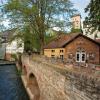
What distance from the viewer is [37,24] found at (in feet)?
118

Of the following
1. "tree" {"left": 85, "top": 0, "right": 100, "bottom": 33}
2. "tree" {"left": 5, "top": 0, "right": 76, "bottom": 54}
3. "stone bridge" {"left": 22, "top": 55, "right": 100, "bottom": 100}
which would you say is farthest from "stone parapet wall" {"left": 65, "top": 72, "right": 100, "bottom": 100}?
"tree" {"left": 5, "top": 0, "right": 76, "bottom": 54}

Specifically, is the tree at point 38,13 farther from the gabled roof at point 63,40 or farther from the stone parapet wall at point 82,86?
the stone parapet wall at point 82,86

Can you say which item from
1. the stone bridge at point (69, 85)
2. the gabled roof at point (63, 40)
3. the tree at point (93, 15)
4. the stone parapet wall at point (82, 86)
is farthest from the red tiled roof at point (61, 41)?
the stone parapet wall at point (82, 86)

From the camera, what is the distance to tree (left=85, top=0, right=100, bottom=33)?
24422 millimetres

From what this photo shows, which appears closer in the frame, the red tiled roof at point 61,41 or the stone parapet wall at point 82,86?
the stone parapet wall at point 82,86

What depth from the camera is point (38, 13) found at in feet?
117

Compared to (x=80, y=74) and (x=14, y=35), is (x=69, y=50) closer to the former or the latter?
(x=14, y=35)

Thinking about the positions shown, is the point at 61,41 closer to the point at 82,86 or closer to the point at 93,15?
the point at 93,15

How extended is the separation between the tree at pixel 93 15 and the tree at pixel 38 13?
364 inches

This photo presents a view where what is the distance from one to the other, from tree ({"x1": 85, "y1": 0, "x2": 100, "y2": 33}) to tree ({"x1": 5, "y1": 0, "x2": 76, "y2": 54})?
30.3 feet

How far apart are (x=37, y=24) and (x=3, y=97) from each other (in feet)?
40.5

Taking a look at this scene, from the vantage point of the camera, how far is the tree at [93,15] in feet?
80.1

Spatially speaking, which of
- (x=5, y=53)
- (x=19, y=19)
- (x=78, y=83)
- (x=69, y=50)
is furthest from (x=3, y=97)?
(x=5, y=53)

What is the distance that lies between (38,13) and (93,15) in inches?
458
